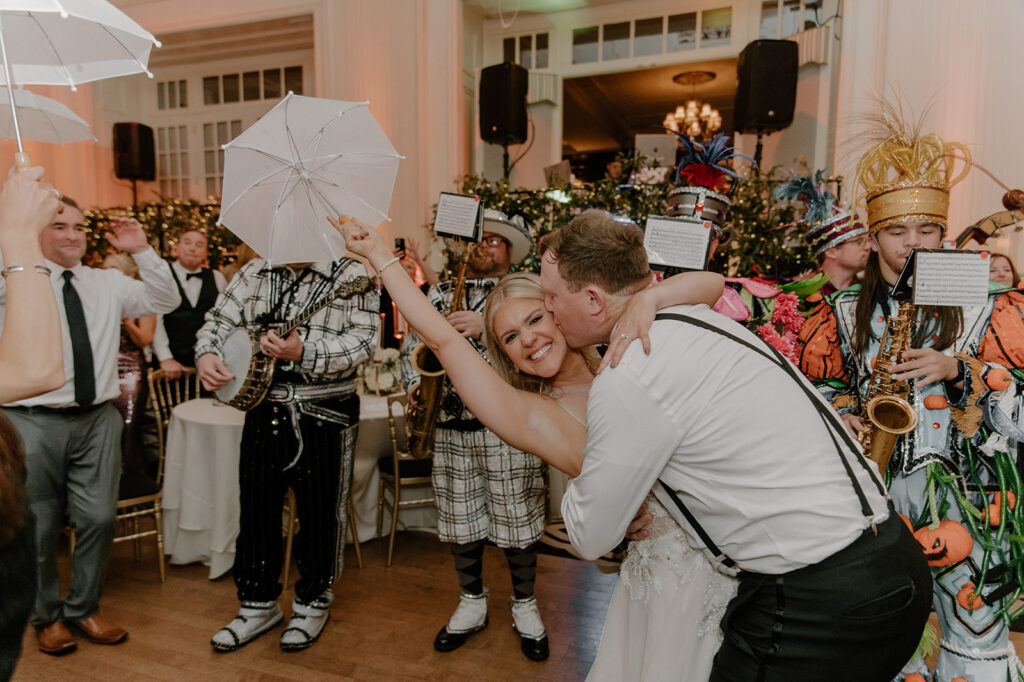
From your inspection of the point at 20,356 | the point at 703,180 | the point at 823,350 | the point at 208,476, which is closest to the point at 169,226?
the point at 208,476

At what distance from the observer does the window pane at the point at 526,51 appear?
802cm

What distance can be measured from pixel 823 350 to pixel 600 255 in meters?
1.24

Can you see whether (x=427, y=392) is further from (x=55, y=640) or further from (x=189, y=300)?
(x=189, y=300)

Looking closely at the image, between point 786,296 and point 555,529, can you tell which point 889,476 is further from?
point 555,529

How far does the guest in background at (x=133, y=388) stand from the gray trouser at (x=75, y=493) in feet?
3.34

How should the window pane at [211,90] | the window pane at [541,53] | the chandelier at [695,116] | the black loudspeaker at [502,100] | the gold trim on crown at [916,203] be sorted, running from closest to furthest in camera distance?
the gold trim on crown at [916,203] < the black loudspeaker at [502,100] < the window pane at [541,53] < the chandelier at [695,116] < the window pane at [211,90]

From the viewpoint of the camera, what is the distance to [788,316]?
223cm

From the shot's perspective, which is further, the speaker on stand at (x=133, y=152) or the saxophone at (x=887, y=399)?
the speaker on stand at (x=133, y=152)

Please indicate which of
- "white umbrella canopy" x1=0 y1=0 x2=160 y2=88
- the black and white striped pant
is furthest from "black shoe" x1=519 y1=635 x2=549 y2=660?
"white umbrella canopy" x1=0 y1=0 x2=160 y2=88

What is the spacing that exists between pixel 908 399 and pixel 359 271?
6.76 feet

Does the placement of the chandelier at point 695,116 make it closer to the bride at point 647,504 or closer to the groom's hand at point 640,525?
the bride at point 647,504

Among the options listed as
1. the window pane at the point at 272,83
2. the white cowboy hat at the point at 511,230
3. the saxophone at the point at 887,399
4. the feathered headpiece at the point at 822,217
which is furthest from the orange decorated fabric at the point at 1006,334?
the window pane at the point at 272,83

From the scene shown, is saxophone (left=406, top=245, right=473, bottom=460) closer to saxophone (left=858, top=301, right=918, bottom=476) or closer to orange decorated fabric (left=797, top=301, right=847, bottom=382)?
orange decorated fabric (left=797, top=301, right=847, bottom=382)

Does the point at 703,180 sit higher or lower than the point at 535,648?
higher
